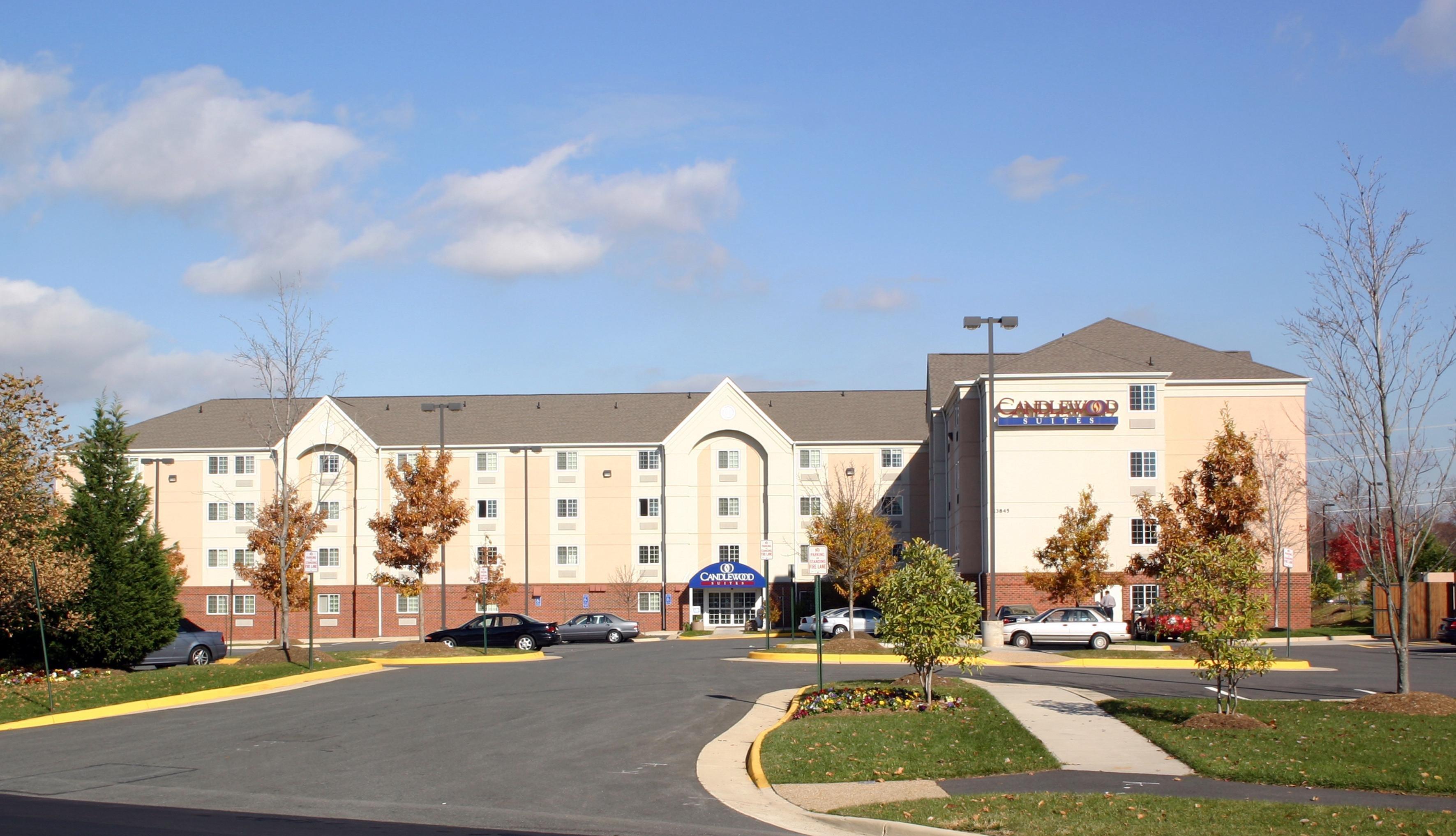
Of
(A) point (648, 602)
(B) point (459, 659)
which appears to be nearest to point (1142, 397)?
(A) point (648, 602)

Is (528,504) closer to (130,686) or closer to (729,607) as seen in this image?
(729,607)

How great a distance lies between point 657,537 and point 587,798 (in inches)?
2019

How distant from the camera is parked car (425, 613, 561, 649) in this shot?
1593 inches

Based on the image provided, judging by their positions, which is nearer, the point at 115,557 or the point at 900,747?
the point at 900,747

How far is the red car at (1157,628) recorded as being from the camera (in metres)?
33.4

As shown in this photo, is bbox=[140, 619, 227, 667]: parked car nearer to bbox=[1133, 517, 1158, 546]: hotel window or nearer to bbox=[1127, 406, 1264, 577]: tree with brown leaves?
bbox=[1127, 406, 1264, 577]: tree with brown leaves

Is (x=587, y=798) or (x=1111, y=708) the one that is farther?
(x=1111, y=708)

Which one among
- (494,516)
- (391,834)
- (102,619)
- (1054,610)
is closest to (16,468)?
(102,619)

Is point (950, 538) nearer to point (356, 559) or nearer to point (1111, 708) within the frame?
point (356, 559)

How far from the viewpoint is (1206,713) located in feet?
51.9

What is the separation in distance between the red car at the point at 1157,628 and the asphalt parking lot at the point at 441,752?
5990 millimetres

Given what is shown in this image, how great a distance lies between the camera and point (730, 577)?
61094mm

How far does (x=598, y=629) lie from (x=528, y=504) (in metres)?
13.5

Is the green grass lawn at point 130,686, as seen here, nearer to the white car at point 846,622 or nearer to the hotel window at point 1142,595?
the white car at point 846,622
